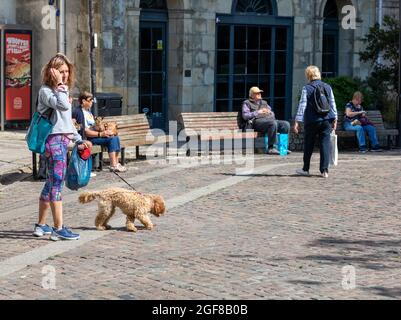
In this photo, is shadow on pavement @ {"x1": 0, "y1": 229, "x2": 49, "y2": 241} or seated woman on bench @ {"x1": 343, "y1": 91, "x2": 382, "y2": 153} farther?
seated woman on bench @ {"x1": 343, "y1": 91, "x2": 382, "y2": 153}

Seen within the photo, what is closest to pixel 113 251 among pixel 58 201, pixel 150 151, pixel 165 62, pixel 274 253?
pixel 58 201

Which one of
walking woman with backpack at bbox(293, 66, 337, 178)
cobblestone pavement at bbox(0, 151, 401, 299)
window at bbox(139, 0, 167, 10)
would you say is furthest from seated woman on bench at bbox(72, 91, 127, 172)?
window at bbox(139, 0, 167, 10)

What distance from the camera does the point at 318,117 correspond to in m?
15.2

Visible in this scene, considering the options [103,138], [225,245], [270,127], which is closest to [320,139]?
[103,138]

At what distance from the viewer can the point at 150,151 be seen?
61.5 ft

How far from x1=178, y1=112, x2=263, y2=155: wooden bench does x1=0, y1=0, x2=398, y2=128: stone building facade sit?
12.0 ft

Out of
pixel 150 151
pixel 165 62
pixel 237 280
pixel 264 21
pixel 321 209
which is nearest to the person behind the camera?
pixel 237 280

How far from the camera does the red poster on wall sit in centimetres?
2105

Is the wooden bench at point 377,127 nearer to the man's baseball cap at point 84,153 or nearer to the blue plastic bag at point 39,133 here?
the man's baseball cap at point 84,153

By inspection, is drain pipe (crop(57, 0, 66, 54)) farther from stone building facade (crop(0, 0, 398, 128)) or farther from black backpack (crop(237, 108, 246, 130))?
black backpack (crop(237, 108, 246, 130))

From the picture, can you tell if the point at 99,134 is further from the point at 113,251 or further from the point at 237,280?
the point at 237,280

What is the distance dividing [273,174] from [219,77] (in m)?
9.35

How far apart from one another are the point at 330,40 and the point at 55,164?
19.1 metres

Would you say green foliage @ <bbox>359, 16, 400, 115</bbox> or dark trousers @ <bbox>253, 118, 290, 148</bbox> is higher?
green foliage @ <bbox>359, 16, 400, 115</bbox>
